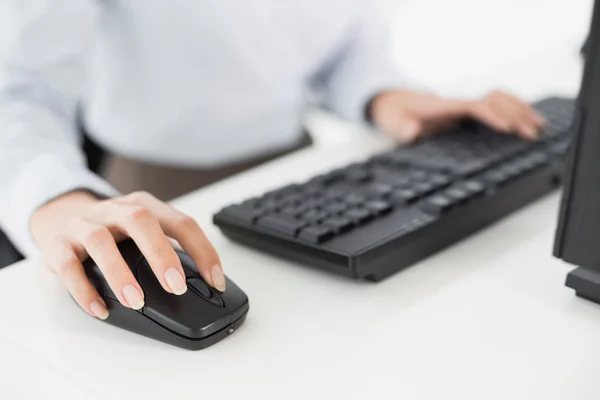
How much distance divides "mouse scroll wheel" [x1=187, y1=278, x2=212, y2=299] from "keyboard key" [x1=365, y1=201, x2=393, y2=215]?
0.14 metres

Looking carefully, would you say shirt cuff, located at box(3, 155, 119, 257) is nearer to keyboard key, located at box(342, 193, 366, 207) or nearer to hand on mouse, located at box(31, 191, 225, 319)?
hand on mouse, located at box(31, 191, 225, 319)

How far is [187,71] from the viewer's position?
32.9 inches

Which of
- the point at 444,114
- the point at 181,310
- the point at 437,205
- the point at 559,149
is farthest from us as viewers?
the point at 444,114

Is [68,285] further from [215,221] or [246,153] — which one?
[246,153]

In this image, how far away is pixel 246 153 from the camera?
3.07 feet

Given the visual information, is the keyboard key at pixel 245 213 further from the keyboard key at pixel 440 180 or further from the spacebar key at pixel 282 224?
Answer: the keyboard key at pixel 440 180

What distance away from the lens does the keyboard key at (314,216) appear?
464mm

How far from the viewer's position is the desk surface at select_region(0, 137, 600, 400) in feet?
1.12

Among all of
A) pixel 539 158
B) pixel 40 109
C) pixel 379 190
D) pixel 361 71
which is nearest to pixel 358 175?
pixel 379 190

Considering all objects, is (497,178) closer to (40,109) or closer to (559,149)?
(559,149)

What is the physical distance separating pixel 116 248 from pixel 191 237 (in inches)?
1.8

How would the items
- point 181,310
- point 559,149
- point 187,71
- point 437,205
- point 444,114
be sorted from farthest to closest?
1. point 187,71
2. point 444,114
3. point 559,149
4. point 437,205
5. point 181,310

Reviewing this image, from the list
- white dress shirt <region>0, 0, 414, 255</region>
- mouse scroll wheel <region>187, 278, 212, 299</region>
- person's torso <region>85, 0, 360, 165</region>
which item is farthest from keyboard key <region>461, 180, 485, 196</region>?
person's torso <region>85, 0, 360, 165</region>

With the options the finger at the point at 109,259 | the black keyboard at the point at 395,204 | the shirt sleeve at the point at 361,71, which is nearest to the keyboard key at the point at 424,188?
the black keyboard at the point at 395,204
